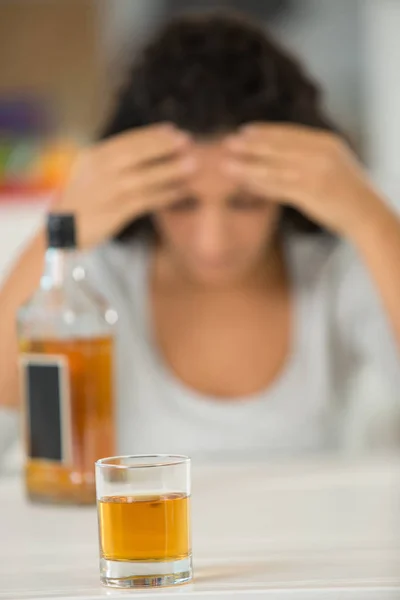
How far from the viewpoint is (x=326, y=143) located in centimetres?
118

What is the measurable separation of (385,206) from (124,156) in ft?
1.07

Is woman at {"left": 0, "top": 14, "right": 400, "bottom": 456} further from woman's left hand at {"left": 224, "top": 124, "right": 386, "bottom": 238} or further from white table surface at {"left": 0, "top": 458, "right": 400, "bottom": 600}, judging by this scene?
white table surface at {"left": 0, "top": 458, "right": 400, "bottom": 600}

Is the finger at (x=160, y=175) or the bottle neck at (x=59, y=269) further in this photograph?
the finger at (x=160, y=175)

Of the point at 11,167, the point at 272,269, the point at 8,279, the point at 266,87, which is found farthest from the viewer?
the point at 11,167

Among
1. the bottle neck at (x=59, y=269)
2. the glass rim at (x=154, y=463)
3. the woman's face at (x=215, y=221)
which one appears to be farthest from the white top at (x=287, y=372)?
the glass rim at (x=154, y=463)

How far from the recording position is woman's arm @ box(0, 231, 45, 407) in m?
1.09

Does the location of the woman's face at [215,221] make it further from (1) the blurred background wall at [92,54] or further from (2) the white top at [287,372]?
(1) the blurred background wall at [92,54]

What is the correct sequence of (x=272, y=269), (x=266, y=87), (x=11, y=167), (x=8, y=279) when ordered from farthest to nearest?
(x=11, y=167)
(x=272, y=269)
(x=266, y=87)
(x=8, y=279)

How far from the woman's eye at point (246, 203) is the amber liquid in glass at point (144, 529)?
69 cm

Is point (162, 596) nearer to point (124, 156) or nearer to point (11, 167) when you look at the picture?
point (124, 156)

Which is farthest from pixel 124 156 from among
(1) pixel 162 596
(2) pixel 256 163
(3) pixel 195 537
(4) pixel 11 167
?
(4) pixel 11 167

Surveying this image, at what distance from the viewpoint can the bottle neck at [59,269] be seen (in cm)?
84

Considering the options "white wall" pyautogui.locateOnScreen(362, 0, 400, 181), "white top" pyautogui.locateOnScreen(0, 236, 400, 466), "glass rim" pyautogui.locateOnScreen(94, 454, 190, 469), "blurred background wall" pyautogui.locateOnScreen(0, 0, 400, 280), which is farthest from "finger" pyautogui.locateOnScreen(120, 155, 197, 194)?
"white wall" pyautogui.locateOnScreen(362, 0, 400, 181)

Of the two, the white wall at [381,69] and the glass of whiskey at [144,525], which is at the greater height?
the white wall at [381,69]
